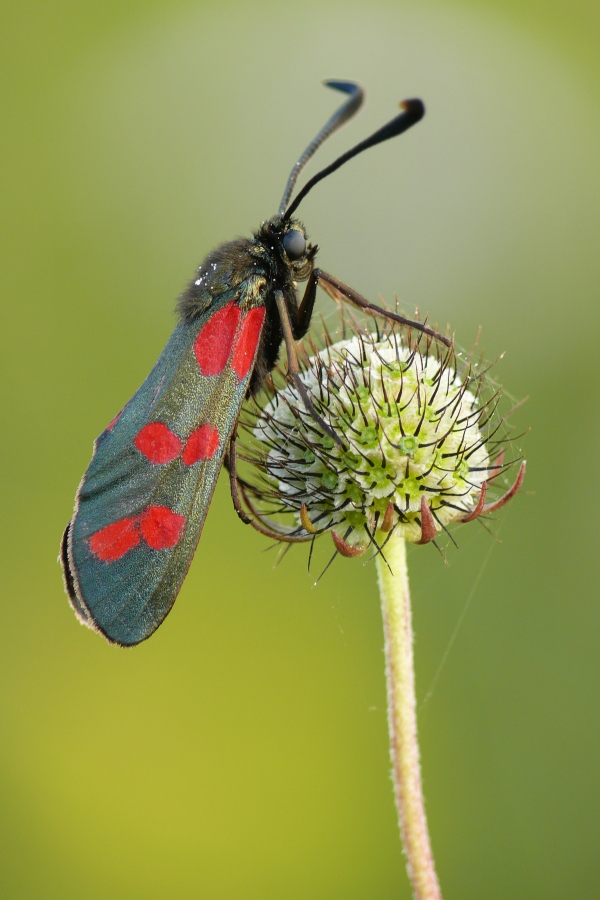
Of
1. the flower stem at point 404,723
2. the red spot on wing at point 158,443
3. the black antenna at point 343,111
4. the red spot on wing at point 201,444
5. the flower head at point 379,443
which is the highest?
the black antenna at point 343,111

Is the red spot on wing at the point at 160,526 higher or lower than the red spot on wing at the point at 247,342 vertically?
lower

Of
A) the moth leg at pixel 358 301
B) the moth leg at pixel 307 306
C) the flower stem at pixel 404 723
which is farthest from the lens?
the moth leg at pixel 307 306

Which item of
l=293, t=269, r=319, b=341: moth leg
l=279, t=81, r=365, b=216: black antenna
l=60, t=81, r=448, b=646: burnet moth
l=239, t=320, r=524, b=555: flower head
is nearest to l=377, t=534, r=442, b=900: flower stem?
l=239, t=320, r=524, b=555: flower head

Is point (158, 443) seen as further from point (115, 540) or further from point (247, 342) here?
point (247, 342)

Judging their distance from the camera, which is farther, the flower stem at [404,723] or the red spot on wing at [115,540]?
the red spot on wing at [115,540]

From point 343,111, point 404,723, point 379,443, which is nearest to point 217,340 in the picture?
point 379,443

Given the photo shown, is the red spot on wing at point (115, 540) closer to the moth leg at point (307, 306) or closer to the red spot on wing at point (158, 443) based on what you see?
the red spot on wing at point (158, 443)

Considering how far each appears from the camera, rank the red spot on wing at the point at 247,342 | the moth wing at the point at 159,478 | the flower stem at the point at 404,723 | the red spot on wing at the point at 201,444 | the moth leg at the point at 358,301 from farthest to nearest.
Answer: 1. the moth leg at the point at 358,301
2. the red spot on wing at the point at 247,342
3. the red spot on wing at the point at 201,444
4. the moth wing at the point at 159,478
5. the flower stem at the point at 404,723

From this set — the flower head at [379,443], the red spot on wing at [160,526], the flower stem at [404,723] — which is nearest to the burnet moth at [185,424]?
the red spot on wing at [160,526]

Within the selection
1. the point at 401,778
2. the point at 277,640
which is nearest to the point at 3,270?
the point at 277,640
